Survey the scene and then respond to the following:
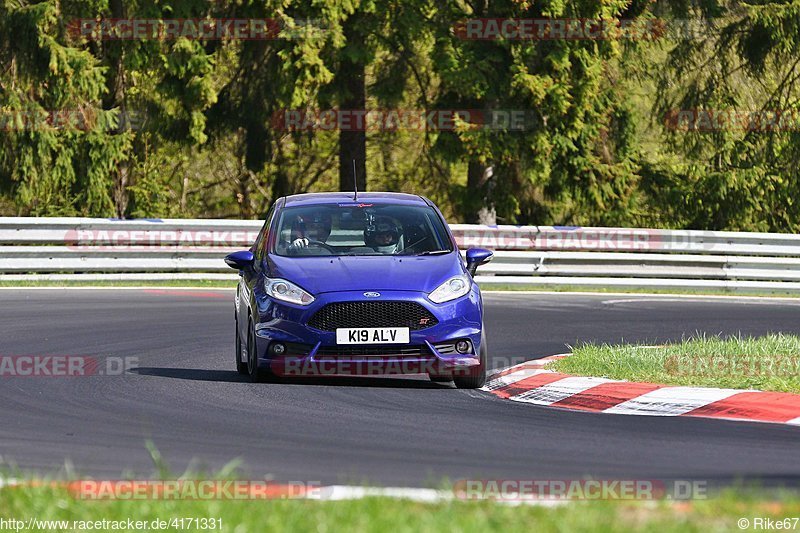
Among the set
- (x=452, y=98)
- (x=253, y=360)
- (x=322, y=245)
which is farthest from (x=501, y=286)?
(x=253, y=360)

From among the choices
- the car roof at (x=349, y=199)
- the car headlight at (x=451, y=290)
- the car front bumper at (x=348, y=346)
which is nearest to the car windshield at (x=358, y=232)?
the car roof at (x=349, y=199)

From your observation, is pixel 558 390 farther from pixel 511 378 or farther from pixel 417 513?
pixel 417 513

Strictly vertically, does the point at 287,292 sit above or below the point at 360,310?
above

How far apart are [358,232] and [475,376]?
1.67 m

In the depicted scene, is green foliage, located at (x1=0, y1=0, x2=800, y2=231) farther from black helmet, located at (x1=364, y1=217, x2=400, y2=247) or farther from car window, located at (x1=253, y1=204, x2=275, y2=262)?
black helmet, located at (x1=364, y1=217, x2=400, y2=247)

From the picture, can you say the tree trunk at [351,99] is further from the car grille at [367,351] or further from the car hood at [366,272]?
the car grille at [367,351]

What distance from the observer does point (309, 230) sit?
12.3m

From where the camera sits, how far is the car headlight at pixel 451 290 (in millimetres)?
11172

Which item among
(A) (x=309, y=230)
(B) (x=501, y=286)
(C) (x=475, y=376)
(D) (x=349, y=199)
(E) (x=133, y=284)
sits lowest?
(B) (x=501, y=286)

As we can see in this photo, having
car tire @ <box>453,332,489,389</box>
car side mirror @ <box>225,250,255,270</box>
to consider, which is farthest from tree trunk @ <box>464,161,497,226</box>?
car tire @ <box>453,332,489,389</box>

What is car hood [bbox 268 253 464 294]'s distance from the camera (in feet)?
36.5

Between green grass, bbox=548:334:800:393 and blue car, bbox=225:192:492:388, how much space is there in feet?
3.60

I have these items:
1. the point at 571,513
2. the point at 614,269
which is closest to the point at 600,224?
the point at 614,269

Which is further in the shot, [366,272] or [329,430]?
[366,272]
